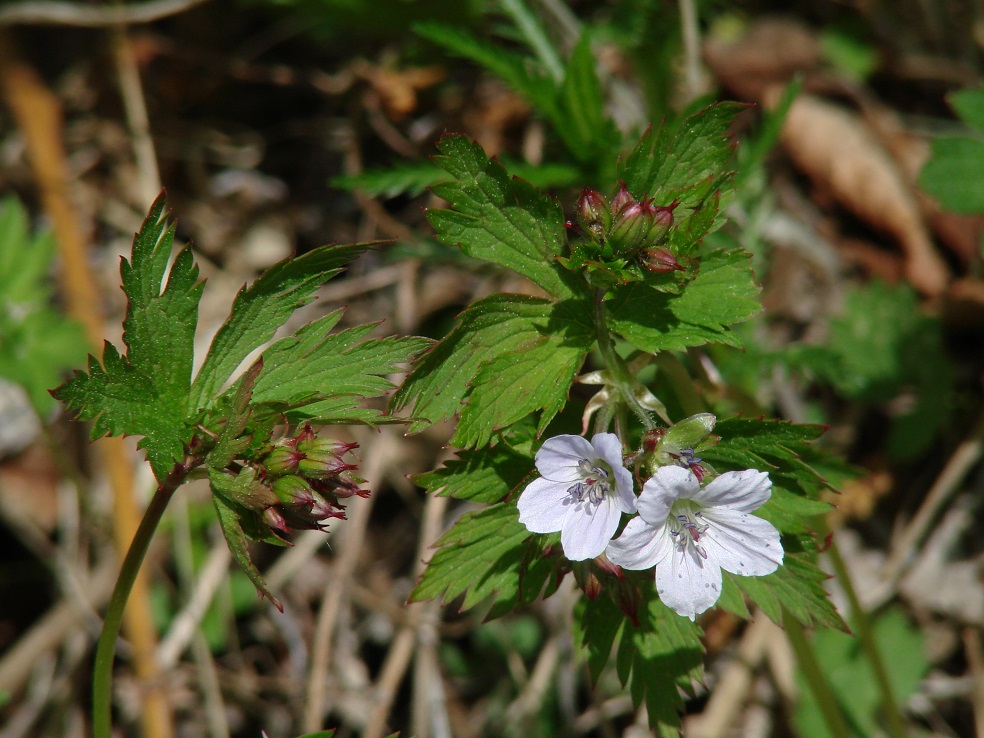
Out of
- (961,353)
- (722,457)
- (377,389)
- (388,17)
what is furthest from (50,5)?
(961,353)

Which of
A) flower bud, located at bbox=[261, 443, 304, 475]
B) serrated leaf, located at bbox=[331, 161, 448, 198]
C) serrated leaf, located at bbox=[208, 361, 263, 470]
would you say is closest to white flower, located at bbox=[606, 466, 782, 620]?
flower bud, located at bbox=[261, 443, 304, 475]

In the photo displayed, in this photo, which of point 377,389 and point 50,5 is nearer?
point 377,389

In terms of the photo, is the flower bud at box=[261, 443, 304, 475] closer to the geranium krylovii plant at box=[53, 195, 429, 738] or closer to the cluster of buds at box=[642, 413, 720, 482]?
the geranium krylovii plant at box=[53, 195, 429, 738]

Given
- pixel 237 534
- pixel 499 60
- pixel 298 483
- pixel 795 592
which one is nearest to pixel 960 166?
pixel 499 60

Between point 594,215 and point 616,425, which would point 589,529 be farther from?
point 594,215

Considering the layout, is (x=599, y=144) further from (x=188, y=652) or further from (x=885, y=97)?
(x=188, y=652)
